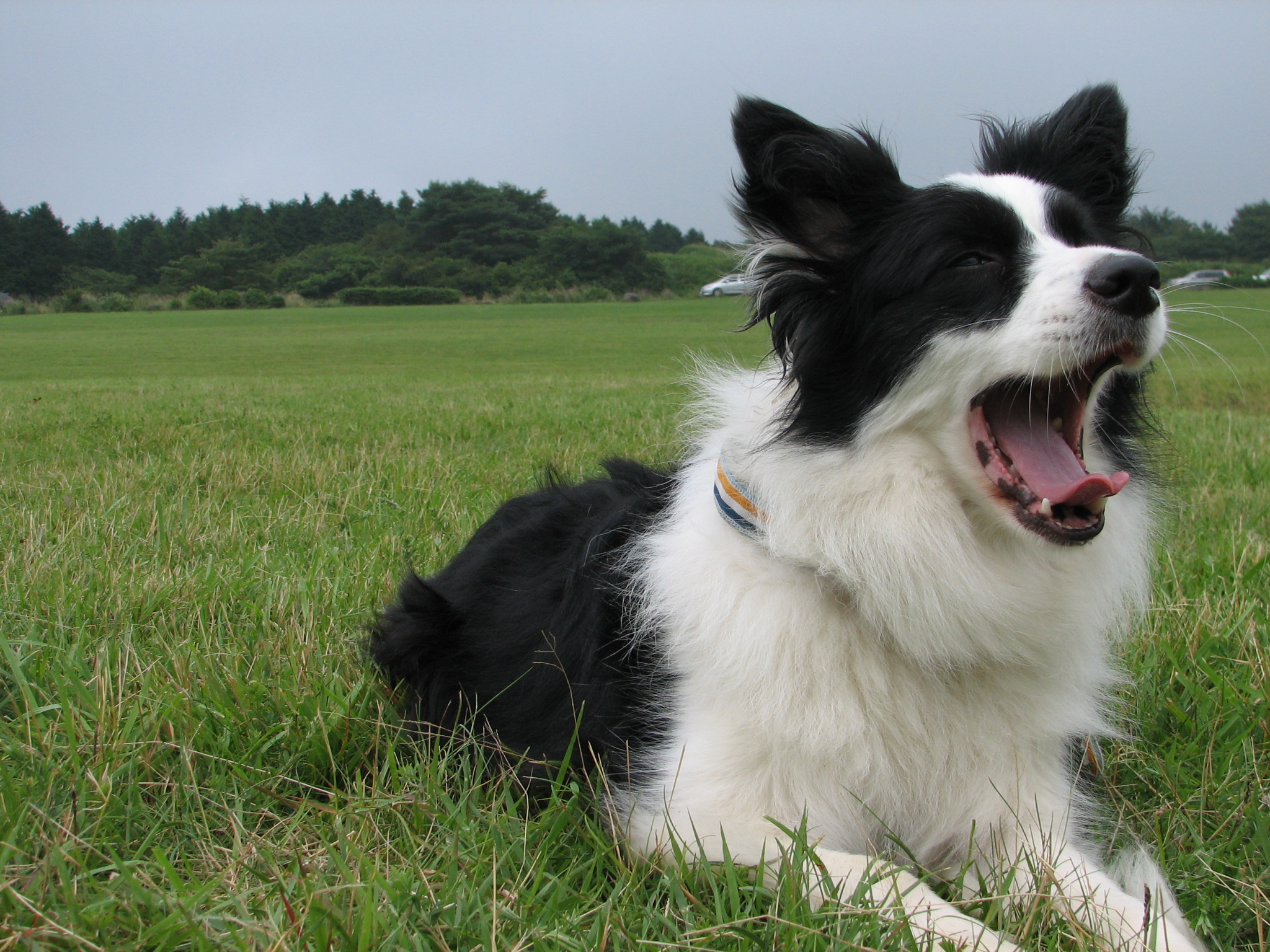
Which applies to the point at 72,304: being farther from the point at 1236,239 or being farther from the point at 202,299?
the point at 1236,239

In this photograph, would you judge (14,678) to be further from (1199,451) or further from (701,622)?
(1199,451)

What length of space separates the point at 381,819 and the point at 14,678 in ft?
3.92

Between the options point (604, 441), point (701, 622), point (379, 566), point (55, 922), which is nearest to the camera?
point (55, 922)

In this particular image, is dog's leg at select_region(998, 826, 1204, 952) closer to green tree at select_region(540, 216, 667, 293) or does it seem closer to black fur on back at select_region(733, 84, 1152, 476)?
black fur on back at select_region(733, 84, 1152, 476)

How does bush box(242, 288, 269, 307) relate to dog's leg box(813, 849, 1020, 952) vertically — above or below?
above

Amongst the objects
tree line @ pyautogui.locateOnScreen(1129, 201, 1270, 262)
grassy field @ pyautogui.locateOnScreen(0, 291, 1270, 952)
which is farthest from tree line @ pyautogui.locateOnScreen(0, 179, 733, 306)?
grassy field @ pyautogui.locateOnScreen(0, 291, 1270, 952)

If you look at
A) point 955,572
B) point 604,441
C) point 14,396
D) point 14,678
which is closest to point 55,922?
point 14,678

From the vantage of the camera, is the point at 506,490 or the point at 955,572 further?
the point at 506,490

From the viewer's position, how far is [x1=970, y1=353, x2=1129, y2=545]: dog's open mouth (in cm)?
202

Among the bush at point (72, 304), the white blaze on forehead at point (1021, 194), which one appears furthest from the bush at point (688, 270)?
the white blaze on forehead at point (1021, 194)

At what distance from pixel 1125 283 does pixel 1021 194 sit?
1.35 feet

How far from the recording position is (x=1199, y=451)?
6855 millimetres

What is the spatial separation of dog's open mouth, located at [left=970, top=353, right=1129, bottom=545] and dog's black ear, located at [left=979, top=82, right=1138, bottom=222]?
0.76 m

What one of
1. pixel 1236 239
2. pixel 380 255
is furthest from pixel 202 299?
pixel 1236 239
